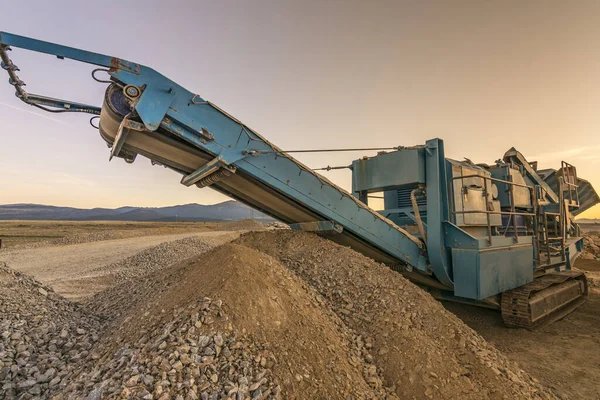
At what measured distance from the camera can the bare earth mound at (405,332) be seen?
2.83 meters

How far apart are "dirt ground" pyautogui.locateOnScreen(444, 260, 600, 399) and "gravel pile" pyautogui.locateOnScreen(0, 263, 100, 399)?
505 centimetres

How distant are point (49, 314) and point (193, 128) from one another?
8.87ft

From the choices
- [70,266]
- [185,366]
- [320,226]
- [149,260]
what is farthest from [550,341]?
[70,266]

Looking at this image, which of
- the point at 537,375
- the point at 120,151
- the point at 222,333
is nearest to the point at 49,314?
the point at 120,151

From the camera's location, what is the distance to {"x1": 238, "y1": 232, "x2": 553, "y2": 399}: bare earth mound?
2.83 meters

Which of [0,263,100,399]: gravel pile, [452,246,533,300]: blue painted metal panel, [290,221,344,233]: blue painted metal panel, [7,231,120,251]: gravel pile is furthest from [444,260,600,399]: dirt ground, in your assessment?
[7,231,120,251]: gravel pile

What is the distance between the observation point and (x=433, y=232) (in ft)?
15.3

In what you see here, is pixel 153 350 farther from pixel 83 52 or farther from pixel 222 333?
pixel 83 52

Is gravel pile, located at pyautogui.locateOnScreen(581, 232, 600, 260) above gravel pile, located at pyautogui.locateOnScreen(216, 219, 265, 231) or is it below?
below

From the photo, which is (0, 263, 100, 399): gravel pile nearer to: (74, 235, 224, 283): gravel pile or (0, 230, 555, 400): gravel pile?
(0, 230, 555, 400): gravel pile

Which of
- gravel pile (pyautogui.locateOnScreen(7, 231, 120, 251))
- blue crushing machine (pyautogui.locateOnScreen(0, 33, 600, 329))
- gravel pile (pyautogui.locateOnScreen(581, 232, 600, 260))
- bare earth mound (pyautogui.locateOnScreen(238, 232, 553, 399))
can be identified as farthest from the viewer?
gravel pile (pyautogui.locateOnScreen(7, 231, 120, 251))

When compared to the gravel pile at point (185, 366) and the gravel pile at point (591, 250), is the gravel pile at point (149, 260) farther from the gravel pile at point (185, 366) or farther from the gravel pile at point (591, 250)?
the gravel pile at point (591, 250)

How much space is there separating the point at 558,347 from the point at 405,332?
3.61m

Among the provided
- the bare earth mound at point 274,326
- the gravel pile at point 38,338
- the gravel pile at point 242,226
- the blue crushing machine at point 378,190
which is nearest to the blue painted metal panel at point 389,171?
the blue crushing machine at point 378,190
